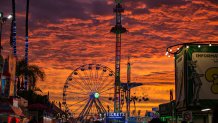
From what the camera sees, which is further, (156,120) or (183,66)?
(183,66)

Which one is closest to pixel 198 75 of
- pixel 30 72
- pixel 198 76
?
pixel 198 76

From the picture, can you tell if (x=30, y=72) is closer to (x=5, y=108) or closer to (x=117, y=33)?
(x=5, y=108)

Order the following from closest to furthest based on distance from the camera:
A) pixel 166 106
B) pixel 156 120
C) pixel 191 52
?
pixel 156 120
pixel 191 52
pixel 166 106

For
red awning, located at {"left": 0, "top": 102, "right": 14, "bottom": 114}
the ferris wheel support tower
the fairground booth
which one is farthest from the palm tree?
the ferris wheel support tower

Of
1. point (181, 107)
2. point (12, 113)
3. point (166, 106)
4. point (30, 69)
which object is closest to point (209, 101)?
point (181, 107)

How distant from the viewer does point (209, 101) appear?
21641 mm

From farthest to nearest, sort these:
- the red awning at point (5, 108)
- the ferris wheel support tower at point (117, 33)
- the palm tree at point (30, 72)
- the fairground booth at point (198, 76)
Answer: the ferris wheel support tower at point (117, 33)
the palm tree at point (30, 72)
the red awning at point (5, 108)
the fairground booth at point (198, 76)

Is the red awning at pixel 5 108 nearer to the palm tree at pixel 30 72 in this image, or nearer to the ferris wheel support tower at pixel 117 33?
the palm tree at pixel 30 72

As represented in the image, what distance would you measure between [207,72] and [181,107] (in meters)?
2.09

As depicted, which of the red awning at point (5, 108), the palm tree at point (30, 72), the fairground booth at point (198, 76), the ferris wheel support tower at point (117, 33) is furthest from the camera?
the ferris wheel support tower at point (117, 33)

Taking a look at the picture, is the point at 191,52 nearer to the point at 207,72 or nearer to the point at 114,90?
the point at 207,72

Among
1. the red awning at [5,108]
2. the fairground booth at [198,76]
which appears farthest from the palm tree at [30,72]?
the fairground booth at [198,76]

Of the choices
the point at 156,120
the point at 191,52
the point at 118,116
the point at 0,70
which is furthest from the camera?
the point at 118,116

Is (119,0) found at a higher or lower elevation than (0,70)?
higher
